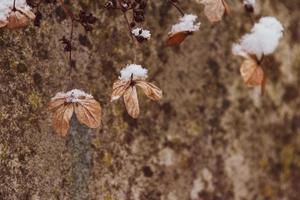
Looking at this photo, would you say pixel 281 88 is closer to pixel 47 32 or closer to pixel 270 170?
pixel 270 170

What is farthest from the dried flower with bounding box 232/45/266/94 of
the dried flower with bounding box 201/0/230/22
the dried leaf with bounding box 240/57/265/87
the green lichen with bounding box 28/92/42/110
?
the green lichen with bounding box 28/92/42/110

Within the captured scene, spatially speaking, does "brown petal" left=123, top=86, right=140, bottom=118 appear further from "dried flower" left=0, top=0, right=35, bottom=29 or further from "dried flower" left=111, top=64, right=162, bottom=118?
"dried flower" left=0, top=0, right=35, bottom=29

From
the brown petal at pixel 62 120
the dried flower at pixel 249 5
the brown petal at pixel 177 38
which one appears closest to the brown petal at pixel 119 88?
the brown petal at pixel 62 120

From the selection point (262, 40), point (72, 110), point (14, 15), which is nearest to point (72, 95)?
point (72, 110)

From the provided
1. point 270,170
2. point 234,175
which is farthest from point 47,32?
point 270,170

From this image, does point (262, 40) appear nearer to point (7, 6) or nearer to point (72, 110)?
point (72, 110)

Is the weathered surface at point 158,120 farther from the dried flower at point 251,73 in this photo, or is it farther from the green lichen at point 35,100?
the dried flower at point 251,73

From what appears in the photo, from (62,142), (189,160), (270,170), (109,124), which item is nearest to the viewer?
(62,142)
